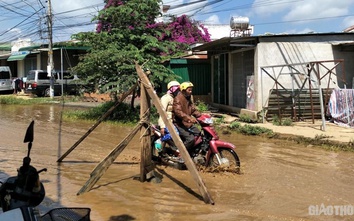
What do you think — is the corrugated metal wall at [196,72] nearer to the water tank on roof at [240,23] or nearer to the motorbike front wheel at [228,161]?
the water tank on roof at [240,23]

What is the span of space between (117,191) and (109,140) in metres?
5.05

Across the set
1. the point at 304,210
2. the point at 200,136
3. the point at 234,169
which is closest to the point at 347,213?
the point at 304,210

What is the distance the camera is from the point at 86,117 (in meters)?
16.1

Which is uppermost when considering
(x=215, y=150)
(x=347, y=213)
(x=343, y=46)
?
(x=343, y=46)

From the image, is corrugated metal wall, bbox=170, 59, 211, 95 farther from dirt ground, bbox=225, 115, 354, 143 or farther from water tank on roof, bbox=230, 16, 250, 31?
dirt ground, bbox=225, 115, 354, 143

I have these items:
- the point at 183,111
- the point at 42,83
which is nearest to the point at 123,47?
the point at 183,111

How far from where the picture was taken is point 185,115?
7.16m

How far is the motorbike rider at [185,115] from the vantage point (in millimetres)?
7203

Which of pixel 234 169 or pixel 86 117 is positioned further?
pixel 86 117

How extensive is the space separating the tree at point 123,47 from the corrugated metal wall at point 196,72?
15.7 feet

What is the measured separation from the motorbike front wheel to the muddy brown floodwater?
0.58 ft

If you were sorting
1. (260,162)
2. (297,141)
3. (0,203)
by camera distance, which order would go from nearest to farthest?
1. (0,203)
2. (260,162)
3. (297,141)

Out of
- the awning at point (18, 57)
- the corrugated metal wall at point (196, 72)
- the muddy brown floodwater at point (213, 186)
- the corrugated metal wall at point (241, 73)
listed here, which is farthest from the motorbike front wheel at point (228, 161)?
the awning at point (18, 57)

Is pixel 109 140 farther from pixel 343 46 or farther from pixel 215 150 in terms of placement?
pixel 343 46
